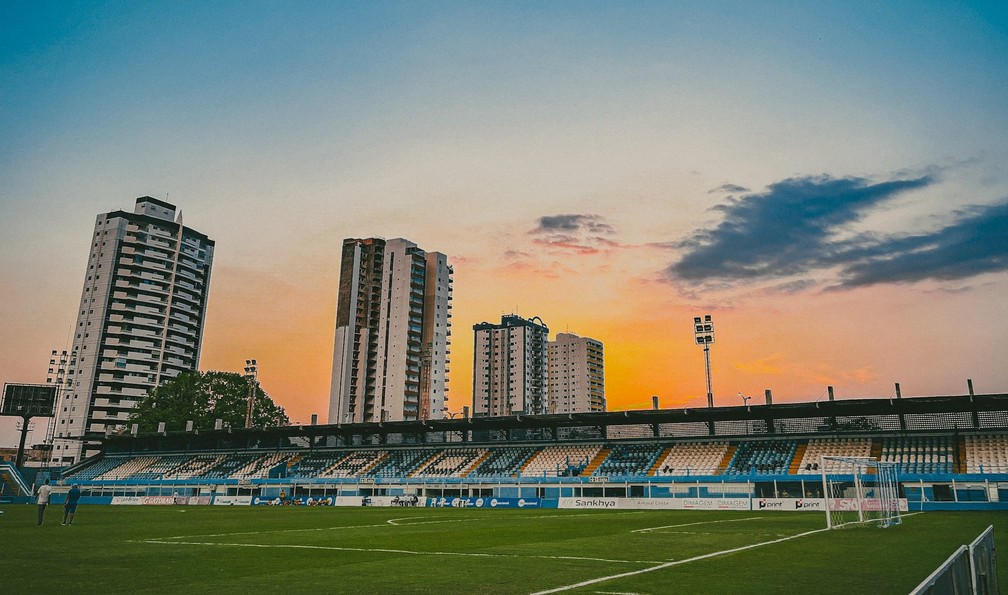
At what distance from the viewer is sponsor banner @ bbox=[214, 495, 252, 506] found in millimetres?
72688

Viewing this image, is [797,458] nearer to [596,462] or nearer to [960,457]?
[960,457]

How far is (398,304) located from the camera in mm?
154250

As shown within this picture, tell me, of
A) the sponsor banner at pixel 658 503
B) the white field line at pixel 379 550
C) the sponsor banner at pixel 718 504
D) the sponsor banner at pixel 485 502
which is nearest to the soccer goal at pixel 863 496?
the sponsor banner at pixel 718 504

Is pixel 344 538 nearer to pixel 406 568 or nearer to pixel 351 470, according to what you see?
pixel 406 568

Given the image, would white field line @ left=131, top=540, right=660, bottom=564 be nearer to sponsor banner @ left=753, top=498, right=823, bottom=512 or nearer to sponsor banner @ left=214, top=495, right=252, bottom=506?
sponsor banner @ left=753, top=498, right=823, bottom=512

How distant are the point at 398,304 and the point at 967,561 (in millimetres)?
149879

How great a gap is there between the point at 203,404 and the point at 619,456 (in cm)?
8263

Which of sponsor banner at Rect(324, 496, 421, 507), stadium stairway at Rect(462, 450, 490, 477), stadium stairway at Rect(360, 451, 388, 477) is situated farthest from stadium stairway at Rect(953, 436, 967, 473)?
stadium stairway at Rect(360, 451, 388, 477)

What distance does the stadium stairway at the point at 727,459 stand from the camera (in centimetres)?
6397

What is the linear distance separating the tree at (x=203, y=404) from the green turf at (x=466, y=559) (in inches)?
3754

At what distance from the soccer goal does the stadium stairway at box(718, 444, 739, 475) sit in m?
12.2

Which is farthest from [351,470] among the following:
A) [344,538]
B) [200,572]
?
[200,572]

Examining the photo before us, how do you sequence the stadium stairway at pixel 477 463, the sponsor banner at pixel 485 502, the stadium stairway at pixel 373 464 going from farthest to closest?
1. the stadium stairway at pixel 373 464
2. the stadium stairway at pixel 477 463
3. the sponsor banner at pixel 485 502

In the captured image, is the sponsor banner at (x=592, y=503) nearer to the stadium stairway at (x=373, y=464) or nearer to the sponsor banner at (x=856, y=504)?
the sponsor banner at (x=856, y=504)
